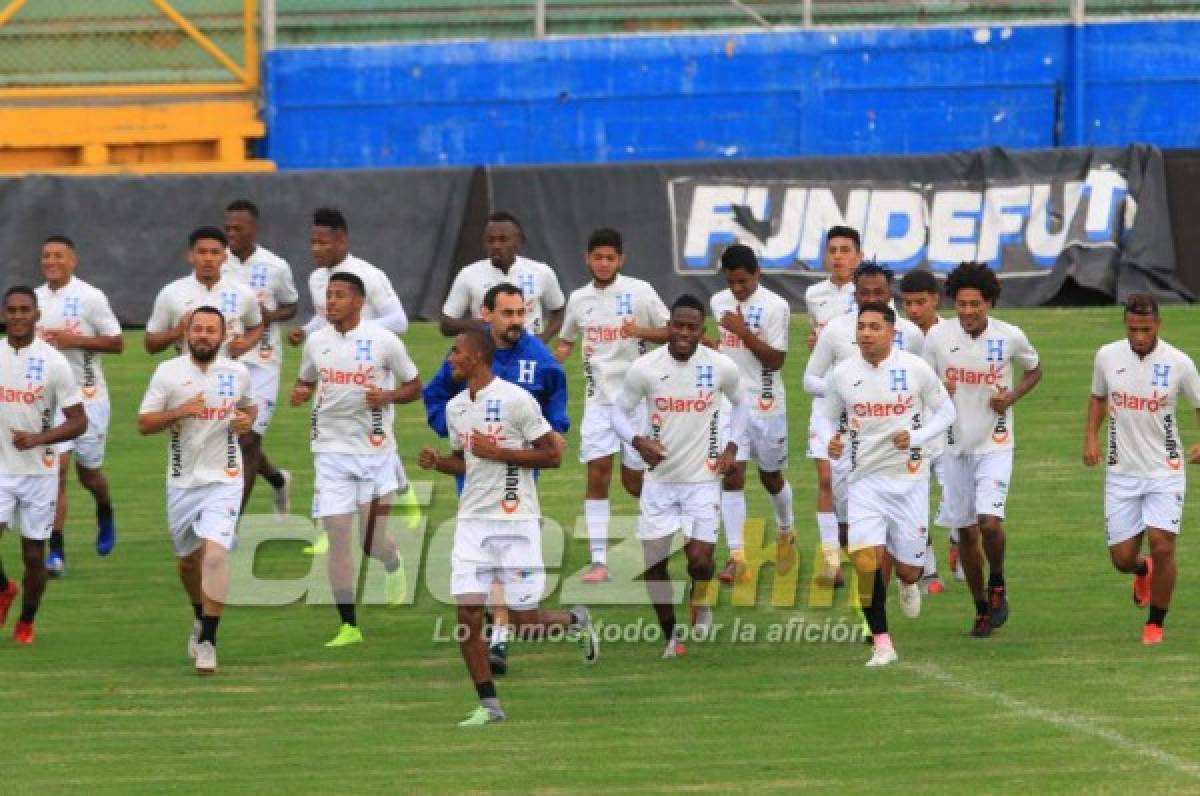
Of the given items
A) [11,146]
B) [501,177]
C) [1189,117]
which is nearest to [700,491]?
[501,177]

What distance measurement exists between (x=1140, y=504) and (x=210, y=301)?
23.8 feet

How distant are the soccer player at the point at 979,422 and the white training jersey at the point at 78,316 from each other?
6.44 metres

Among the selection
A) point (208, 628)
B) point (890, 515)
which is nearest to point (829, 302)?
point (890, 515)

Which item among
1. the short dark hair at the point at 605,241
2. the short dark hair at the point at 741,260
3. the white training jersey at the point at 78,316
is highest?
the short dark hair at the point at 605,241

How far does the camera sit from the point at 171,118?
3419 cm

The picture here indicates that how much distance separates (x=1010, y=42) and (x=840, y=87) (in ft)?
8.02

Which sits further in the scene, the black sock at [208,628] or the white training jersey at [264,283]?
the white training jersey at [264,283]

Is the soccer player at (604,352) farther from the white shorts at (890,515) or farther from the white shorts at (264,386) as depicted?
the white shorts at (890,515)

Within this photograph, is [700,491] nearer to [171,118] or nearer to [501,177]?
[501,177]

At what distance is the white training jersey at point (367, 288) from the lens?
19.1 meters

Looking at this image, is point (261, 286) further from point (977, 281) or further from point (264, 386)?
point (977, 281)

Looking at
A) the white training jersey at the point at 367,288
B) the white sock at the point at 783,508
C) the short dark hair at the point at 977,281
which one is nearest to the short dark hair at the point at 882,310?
the short dark hair at the point at 977,281

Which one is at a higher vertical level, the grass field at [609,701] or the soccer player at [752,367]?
the soccer player at [752,367]

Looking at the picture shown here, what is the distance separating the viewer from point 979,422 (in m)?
17.0
